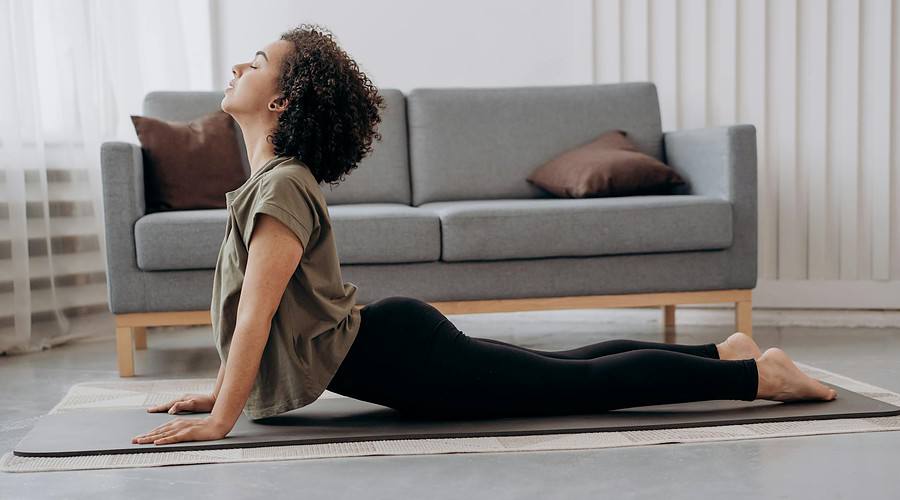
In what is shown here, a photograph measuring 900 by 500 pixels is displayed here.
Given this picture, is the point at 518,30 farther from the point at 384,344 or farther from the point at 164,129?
the point at 384,344

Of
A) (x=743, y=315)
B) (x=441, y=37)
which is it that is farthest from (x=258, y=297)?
(x=441, y=37)

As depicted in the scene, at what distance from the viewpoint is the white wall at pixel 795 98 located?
3617 millimetres

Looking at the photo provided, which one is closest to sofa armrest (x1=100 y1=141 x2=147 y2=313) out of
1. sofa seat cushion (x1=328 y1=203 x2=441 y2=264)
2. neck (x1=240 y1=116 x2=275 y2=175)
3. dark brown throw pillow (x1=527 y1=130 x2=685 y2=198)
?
sofa seat cushion (x1=328 y1=203 x2=441 y2=264)

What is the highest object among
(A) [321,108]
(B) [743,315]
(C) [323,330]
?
(A) [321,108]

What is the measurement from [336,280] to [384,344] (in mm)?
147

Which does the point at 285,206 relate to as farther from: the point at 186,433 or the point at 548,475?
the point at 548,475

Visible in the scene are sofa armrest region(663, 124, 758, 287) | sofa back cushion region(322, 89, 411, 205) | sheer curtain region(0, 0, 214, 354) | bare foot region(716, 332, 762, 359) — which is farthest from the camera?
sofa back cushion region(322, 89, 411, 205)

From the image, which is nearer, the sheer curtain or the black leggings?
the black leggings

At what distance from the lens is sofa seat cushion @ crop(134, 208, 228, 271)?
2.70 m

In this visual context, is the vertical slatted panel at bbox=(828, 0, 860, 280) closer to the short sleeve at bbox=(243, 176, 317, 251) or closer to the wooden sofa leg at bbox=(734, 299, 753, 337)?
the wooden sofa leg at bbox=(734, 299, 753, 337)

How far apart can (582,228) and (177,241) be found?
1.13 m

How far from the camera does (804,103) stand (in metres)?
3.67

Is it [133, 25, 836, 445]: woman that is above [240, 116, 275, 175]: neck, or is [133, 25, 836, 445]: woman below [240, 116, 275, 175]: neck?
below

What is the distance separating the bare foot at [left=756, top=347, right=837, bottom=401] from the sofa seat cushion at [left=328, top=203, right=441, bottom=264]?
110cm
